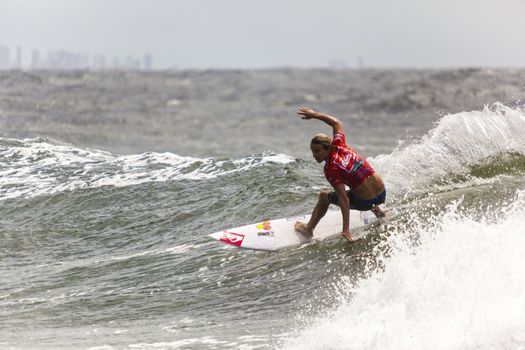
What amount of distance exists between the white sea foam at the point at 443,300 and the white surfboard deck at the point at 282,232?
1.71m

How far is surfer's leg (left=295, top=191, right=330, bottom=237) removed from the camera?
9.75 metres

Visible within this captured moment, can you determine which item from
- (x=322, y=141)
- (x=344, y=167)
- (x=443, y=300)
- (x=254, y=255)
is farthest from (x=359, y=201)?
(x=443, y=300)

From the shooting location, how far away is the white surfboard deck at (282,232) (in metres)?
10.0

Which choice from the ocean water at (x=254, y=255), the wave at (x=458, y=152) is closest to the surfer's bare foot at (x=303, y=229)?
the ocean water at (x=254, y=255)

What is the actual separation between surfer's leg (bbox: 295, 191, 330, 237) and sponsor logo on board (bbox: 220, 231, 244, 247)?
0.69 metres

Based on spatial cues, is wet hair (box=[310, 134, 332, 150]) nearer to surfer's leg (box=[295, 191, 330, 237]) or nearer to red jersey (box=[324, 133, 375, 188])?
red jersey (box=[324, 133, 375, 188])

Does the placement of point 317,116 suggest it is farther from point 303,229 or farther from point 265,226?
point 265,226

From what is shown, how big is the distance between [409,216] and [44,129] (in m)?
22.4

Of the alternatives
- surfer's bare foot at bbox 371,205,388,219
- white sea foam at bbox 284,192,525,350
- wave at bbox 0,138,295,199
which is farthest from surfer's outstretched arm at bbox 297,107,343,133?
wave at bbox 0,138,295,199

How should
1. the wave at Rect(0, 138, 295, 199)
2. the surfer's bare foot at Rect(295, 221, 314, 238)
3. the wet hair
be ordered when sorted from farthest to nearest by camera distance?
1. the wave at Rect(0, 138, 295, 199)
2. the surfer's bare foot at Rect(295, 221, 314, 238)
3. the wet hair

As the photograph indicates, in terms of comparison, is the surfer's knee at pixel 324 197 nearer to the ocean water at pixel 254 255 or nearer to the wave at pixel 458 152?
the ocean water at pixel 254 255

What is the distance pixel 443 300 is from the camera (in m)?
7.04

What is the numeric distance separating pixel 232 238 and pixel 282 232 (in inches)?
23.8

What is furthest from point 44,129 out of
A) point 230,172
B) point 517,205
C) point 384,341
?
point 384,341
